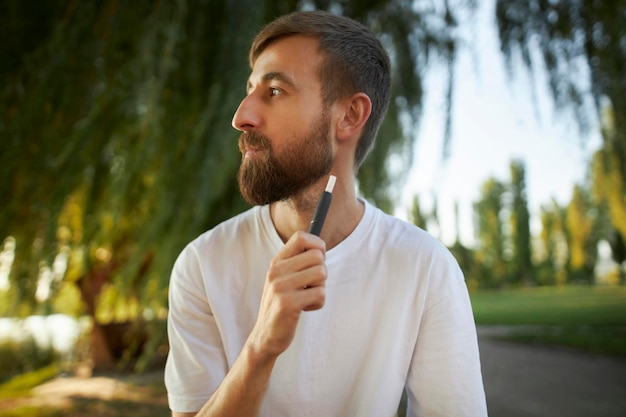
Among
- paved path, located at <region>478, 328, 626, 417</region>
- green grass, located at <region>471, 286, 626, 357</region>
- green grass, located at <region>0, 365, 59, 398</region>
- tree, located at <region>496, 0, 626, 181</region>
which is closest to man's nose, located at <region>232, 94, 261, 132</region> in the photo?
tree, located at <region>496, 0, 626, 181</region>

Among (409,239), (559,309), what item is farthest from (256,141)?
(559,309)

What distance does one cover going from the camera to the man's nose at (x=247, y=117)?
3.38ft

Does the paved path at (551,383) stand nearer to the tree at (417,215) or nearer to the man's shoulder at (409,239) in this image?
the tree at (417,215)

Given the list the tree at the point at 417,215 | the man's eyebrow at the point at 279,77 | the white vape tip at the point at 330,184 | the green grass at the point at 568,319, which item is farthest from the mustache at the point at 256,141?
the green grass at the point at 568,319

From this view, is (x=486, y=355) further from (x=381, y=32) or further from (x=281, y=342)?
(x=281, y=342)

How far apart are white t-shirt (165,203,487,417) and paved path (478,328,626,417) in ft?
8.60

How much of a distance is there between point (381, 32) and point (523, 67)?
0.52 m

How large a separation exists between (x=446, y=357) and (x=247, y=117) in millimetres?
603

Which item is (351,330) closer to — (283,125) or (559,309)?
(283,125)

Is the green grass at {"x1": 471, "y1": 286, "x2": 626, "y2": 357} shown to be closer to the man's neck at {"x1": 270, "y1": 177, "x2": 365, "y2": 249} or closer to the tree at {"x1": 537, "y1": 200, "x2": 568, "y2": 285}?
the tree at {"x1": 537, "y1": 200, "x2": 568, "y2": 285}

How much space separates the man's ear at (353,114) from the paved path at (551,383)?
2.77 m

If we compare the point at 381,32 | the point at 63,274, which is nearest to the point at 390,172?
the point at 381,32

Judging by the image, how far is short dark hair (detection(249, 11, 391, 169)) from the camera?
A: 1124mm

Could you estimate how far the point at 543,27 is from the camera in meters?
1.68
